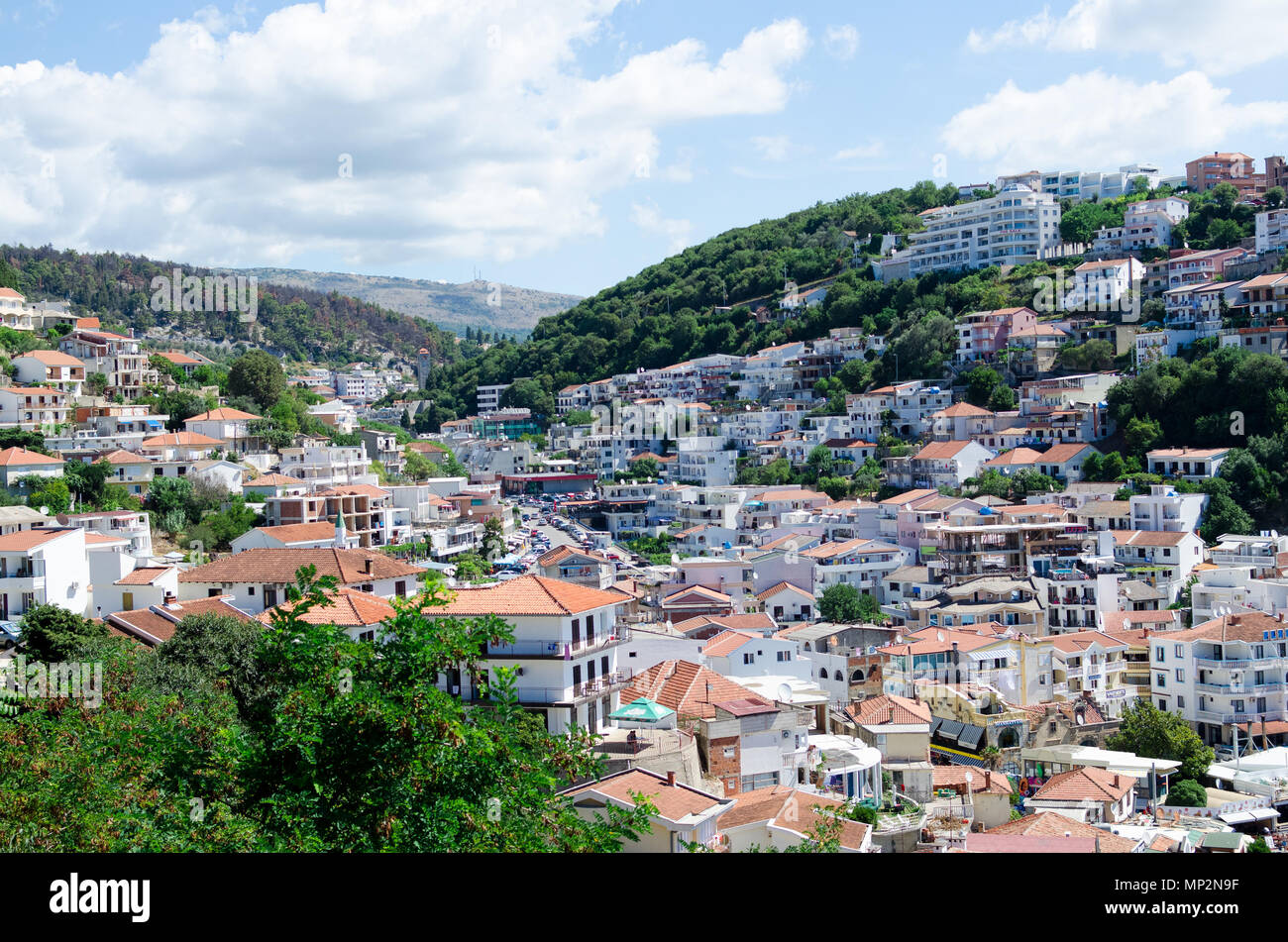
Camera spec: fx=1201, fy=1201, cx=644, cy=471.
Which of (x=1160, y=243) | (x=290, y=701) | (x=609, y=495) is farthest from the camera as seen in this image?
(x=1160, y=243)

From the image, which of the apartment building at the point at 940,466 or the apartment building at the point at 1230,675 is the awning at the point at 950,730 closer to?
the apartment building at the point at 1230,675

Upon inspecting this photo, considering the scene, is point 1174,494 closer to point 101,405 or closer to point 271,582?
point 271,582

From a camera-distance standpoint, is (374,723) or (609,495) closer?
(374,723)

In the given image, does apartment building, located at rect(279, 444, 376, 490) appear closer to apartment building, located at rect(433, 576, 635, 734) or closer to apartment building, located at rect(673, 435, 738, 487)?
apartment building, located at rect(673, 435, 738, 487)

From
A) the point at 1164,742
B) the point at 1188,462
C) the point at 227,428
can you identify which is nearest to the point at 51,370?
the point at 227,428

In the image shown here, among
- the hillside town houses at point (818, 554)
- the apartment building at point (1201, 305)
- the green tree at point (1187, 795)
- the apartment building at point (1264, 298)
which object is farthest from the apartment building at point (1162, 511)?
the green tree at point (1187, 795)

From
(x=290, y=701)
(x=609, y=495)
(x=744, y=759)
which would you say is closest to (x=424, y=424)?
(x=609, y=495)

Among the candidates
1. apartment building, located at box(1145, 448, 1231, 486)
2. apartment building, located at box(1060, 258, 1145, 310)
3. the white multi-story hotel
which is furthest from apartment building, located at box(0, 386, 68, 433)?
the white multi-story hotel
